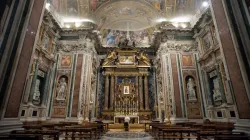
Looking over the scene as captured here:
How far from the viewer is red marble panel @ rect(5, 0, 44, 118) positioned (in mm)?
4006

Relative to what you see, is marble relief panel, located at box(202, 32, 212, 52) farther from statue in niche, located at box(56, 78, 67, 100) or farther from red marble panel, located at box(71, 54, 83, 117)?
statue in niche, located at box(56, 78, 67, 100)

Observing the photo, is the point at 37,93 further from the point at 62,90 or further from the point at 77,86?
the point at 77,86

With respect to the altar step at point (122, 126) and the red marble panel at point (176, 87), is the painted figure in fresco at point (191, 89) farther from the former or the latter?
the altar step at point (122, 126)

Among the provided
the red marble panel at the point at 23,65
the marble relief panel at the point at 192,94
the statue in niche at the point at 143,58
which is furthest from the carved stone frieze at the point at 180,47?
the red marble panel at the point at 23,65

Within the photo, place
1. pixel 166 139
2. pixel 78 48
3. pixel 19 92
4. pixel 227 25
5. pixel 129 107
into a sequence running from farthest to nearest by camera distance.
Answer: pixel 129 107, pixel 78 48, pixel 166 139, pixel 227 25, pixel 19 92

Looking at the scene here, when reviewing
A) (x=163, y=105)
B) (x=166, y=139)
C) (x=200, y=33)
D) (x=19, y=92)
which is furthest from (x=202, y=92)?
(x=19, y=92)

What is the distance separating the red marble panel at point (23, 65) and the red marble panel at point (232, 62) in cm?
573

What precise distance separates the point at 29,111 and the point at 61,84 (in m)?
2.67

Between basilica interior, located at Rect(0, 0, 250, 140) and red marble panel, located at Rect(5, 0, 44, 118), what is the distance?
0.03 metres

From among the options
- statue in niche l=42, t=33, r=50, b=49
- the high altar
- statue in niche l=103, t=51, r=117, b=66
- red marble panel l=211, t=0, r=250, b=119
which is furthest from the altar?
red marble panel l=211, t=0, r=250, b=119

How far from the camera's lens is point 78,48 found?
10.7 m

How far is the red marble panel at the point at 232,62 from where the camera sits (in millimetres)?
4250

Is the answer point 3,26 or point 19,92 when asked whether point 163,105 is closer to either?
point 19,92

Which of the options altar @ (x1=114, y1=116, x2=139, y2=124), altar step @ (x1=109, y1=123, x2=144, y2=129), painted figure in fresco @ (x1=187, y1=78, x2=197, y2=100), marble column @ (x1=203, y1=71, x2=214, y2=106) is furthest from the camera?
altar @ (x1=114, y1=116, x2=139, y2=124)
